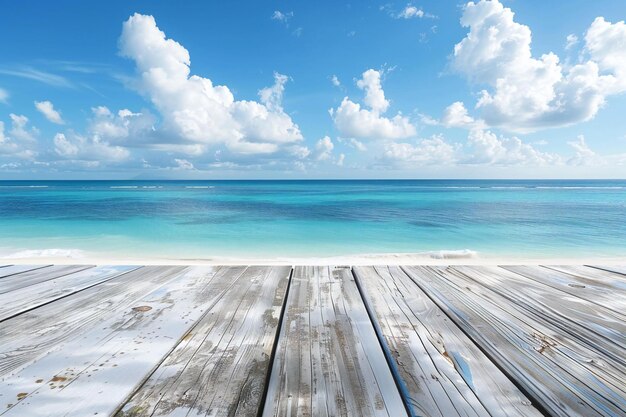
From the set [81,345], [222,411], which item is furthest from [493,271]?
[81,345]

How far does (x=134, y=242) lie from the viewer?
9.45m

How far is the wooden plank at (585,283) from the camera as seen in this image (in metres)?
1.54

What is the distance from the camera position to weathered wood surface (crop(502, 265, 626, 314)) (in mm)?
1540

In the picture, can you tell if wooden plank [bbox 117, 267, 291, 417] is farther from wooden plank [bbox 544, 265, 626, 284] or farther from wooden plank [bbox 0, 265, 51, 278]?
wooden plank [bbox 544, 265, 626, 284]

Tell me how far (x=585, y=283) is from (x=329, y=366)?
1776 mm

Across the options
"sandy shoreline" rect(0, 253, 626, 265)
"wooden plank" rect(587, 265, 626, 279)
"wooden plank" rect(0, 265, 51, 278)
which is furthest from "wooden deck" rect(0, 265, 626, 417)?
"sandy shoreline" rect(0, 253, 626, 265)

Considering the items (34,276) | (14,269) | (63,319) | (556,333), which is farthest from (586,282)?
(14,269)

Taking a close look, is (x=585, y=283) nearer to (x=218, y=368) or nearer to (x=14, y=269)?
(x=218, y=368)

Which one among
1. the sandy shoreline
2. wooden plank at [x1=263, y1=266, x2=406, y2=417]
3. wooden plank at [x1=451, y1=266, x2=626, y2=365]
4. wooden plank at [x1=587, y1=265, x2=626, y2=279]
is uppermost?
wooden plank at [x1=263, y1=266, x2=406, y2=417]

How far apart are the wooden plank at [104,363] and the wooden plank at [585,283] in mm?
1858

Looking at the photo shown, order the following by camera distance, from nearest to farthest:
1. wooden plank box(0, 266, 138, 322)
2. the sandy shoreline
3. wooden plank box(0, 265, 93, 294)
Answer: wooden plank box(0, 266, 138, 322)
wooden plank box(0, 265, 93, 294)
the sandy shoreline

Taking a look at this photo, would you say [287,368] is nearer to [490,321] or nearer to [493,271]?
[490,321]

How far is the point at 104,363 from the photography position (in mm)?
955

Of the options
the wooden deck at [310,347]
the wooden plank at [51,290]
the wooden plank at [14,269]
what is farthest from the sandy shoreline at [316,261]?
the wooden deck at [310,347]
